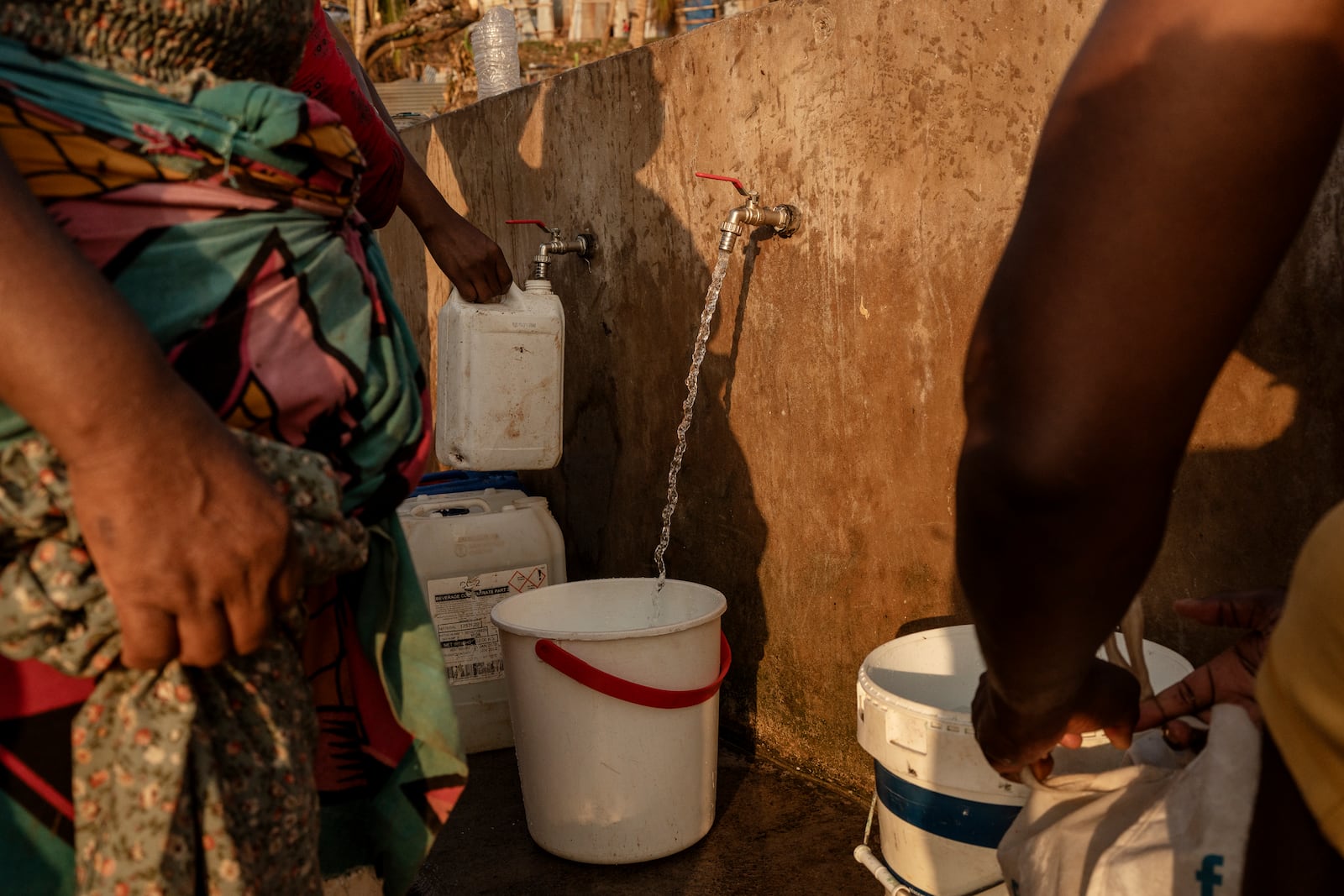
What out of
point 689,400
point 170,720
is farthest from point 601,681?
point 170,720

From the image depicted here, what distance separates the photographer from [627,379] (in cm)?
324

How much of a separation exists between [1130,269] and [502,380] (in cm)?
241

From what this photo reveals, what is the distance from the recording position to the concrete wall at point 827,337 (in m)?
1.83

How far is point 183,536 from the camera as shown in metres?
0.76

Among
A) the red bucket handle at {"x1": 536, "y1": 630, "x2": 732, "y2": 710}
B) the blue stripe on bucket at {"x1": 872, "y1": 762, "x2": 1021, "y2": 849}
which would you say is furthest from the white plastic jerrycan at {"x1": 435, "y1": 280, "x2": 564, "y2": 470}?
the blue stripe on bucket at {"x1": 872, "y1": 762, "x2": 1021, "y2": 849}

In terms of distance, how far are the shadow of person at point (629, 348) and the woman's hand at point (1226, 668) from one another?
1.70 meters

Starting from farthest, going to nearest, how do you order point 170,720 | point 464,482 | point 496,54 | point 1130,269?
point 496,54 < point 464,482 < point 170,720 < point 1130,269

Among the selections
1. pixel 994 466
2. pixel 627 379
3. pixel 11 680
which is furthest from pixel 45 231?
pixel 627 379

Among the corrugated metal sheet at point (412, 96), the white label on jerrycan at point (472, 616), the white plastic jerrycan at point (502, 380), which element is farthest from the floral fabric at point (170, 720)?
the corrugated metal sheet at point (412, 96)

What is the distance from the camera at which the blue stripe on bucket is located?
174 cm

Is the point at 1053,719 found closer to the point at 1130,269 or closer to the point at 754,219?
the point at 1130,269

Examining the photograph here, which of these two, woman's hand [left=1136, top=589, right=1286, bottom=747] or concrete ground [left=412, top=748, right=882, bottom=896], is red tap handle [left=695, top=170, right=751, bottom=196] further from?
woman's hand [left=1136, top=589, right=1286, bottom=747]

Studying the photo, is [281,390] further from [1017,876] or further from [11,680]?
[1017,876]

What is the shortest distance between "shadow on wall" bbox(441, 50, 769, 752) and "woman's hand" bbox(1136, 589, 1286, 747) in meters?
1.68
